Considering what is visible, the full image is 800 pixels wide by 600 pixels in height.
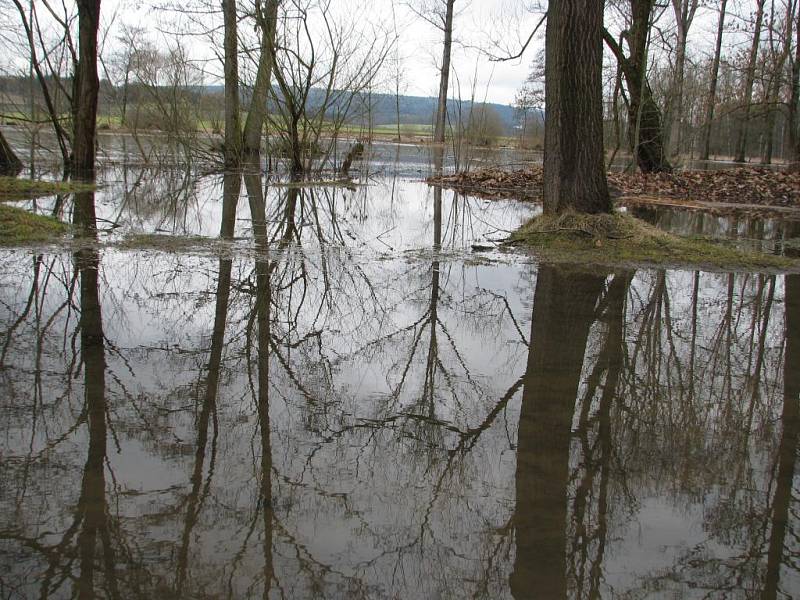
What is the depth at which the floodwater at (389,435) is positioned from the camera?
2039 millimetres

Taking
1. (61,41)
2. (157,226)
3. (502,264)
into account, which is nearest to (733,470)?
(502,264)

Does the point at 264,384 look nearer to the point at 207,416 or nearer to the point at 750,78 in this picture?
the point at 207,416

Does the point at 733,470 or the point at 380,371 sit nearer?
the point at 733,470

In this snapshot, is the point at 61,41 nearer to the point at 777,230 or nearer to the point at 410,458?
the point at 777,230

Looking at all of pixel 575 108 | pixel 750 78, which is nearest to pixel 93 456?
pixel 575 108

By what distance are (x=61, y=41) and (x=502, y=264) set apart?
1261 cm

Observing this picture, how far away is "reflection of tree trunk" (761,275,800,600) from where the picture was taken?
213 centimetres

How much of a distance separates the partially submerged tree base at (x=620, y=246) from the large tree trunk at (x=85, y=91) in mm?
9704

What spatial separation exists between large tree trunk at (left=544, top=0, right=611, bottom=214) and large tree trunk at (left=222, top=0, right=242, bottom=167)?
814 cm

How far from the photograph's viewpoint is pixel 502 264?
6617mm

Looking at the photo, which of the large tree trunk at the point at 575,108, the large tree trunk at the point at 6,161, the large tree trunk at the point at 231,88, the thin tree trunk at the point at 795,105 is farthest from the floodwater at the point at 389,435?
the thin tree trunk at the point at 795,105

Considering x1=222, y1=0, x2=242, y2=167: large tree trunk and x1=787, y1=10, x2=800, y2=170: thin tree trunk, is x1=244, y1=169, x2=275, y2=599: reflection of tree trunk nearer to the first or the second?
x1=222, y1=0, x2=242, y2=167: large tree trunk

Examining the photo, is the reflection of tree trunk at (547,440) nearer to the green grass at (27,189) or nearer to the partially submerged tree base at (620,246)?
the partially submerged tree base at (620,246)

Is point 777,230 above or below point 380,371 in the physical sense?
above
